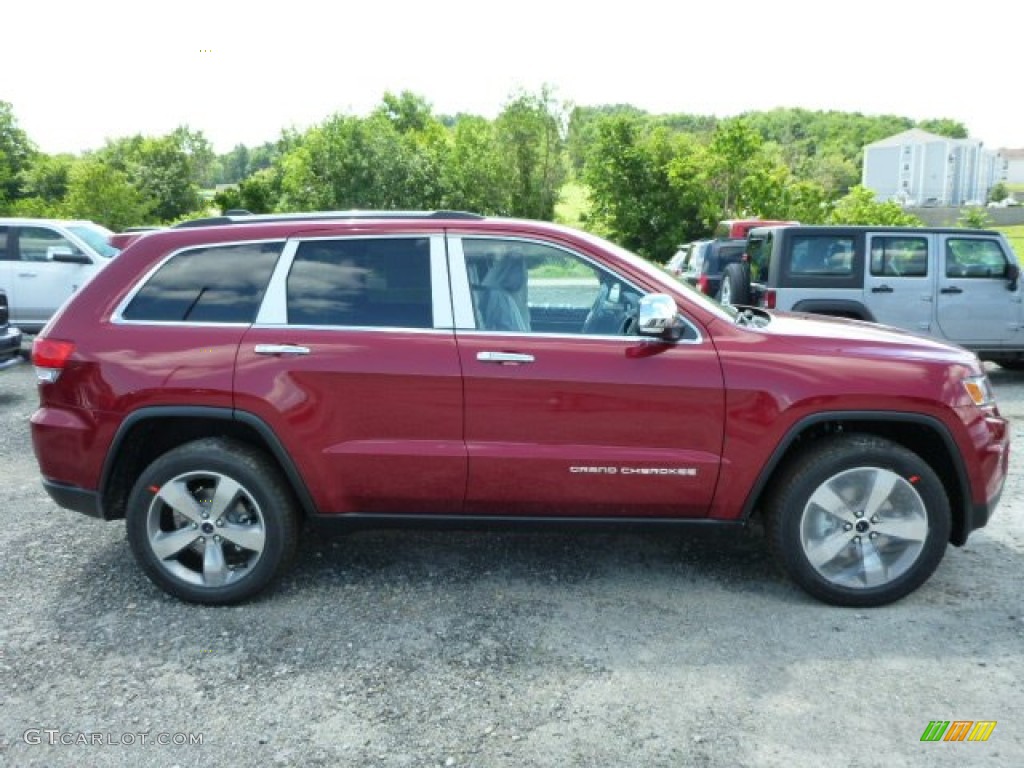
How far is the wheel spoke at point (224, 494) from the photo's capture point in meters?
4.11

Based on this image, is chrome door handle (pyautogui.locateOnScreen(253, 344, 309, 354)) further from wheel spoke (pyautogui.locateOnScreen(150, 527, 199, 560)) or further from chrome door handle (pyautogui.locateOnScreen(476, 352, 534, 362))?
wheel spoke (pyautogui.locateOnScreen(150, 527, 199, 560))

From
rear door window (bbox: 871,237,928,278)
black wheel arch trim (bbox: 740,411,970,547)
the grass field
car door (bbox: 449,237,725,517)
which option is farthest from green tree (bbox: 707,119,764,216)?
car door (bbox: 449,237,725,517)

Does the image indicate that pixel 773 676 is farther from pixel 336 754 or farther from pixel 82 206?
pixel 82 206

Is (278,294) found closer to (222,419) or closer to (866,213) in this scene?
(222,419)

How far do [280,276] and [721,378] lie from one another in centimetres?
208

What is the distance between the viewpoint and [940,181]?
440ft

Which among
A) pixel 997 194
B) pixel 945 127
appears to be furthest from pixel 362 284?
pixel 945 127

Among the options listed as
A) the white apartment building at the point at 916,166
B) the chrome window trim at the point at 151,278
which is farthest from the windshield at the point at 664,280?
the white apartment building at the point at 916,166

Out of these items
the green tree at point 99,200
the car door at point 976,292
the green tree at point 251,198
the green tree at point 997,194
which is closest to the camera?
the car door at point 976,292

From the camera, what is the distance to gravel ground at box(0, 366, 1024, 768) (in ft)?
10.1

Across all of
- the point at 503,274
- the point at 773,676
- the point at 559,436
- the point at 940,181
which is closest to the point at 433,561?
the point at 559,436

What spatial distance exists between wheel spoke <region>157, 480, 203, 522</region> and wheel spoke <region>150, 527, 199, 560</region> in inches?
2.9

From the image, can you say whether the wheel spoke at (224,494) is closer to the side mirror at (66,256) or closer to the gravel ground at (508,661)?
the gravel ground at (508,661)

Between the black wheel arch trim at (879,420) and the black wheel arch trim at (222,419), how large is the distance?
2.04 m
